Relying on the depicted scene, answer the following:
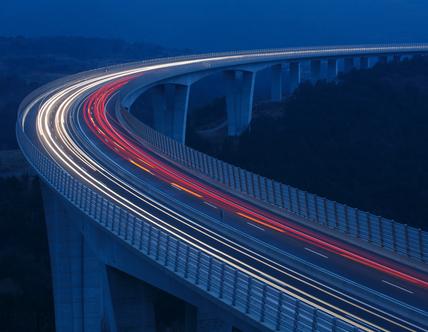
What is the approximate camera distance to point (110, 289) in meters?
20.6

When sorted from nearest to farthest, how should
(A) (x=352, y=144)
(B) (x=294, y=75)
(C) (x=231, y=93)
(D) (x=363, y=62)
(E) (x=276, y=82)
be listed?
(A) (x=352, y=144)
(C) (x=231, y=93)
(E) (x=276, y=82)
(B) (x=294, y=75)
(D) (x=363, y=62)

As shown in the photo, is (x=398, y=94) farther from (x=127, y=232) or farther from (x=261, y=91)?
(x=261, y=91)

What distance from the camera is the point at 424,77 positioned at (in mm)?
76938

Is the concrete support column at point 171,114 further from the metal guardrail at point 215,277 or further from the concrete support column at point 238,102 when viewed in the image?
the metal guardrail at point 215,277

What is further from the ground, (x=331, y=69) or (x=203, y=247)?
(x=203, y=247)

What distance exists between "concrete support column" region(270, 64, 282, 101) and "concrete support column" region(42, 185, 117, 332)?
181 ft

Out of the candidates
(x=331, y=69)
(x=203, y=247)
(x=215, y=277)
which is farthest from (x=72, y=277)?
(x=331, y=69)

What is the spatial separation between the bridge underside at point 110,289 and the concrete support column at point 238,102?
40651mm

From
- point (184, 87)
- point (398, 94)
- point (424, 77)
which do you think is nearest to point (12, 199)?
point (184, 87)

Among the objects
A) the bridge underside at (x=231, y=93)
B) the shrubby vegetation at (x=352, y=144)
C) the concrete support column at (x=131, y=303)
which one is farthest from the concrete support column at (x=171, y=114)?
the concrete support column at (x=131, y=303)

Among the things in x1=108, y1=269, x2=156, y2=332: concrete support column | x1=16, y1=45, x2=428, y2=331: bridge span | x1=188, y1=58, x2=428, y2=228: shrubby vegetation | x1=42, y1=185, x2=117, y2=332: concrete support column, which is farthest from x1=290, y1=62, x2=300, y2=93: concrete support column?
x1=108, y1=269, x2=156, y2=332: concrete support column

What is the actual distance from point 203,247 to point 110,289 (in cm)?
300

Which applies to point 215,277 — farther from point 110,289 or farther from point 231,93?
point 231,93

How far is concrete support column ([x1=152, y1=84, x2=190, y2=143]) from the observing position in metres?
59.9
